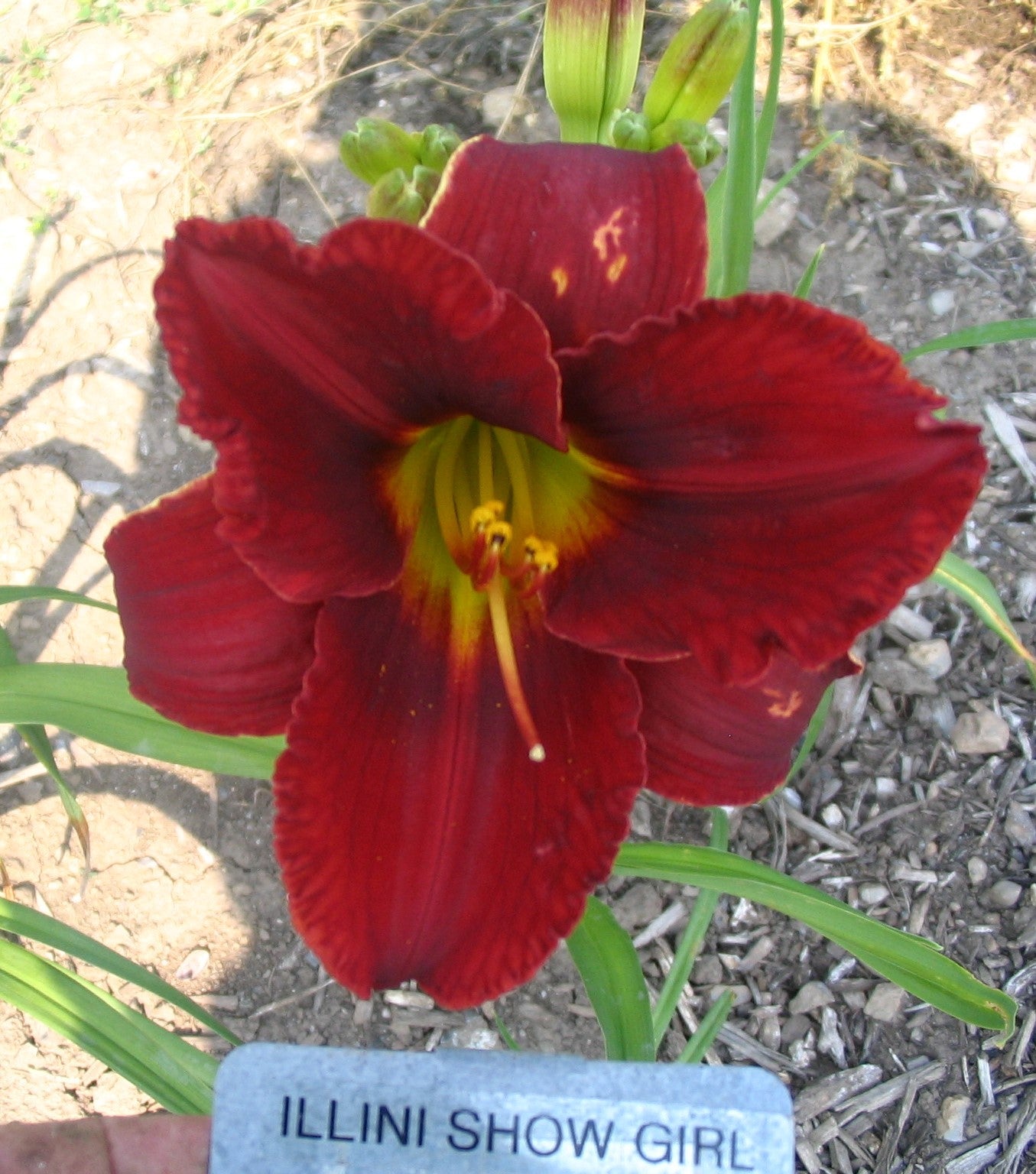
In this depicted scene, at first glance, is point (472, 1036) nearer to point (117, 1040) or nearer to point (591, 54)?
point (117, 1040)

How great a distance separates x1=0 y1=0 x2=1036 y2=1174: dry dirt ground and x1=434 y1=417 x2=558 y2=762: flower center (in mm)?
941

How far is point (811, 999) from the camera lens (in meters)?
1.72

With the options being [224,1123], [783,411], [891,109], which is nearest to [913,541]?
[783,411]

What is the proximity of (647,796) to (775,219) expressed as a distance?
53.0 inches

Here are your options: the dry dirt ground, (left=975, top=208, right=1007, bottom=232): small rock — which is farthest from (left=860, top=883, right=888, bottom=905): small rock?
(left=975, top=208, right=1007, bottom=232): small rock

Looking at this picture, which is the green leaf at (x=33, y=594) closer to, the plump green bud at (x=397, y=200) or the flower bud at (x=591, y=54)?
the plump green bud at (x=397, y=200)

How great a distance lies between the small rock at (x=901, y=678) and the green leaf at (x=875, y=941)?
0.78 metres

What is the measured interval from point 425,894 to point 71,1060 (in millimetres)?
1209

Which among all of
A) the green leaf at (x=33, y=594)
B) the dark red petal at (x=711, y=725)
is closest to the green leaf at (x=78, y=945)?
the green leaf at (x=33, y=594)

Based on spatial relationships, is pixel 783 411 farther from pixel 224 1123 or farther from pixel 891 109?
pixel 891 109

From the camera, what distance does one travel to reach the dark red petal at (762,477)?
0.75 m

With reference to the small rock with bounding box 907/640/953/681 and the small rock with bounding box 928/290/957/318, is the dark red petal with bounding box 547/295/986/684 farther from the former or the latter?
the small rock with bounding box 928/290/957/318

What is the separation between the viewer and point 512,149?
916mm

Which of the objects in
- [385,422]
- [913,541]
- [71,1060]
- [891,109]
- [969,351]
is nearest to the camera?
[913,541]
